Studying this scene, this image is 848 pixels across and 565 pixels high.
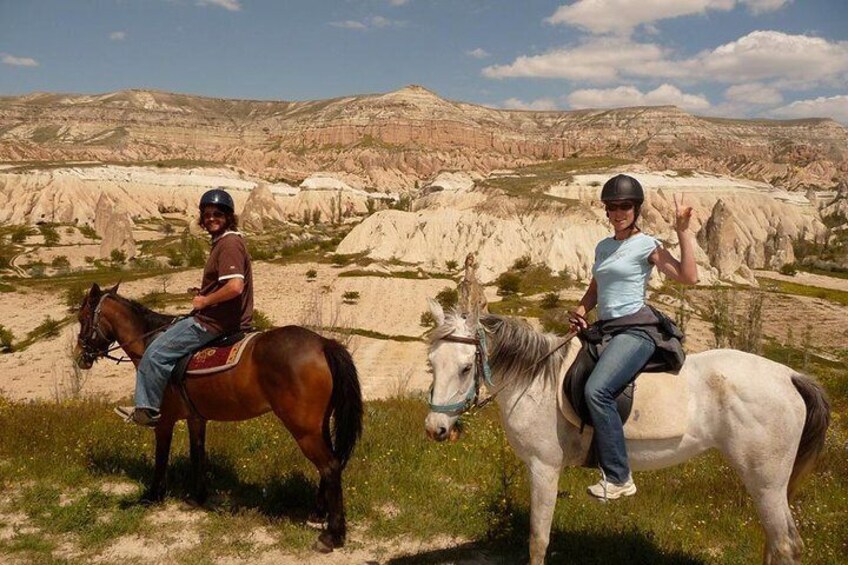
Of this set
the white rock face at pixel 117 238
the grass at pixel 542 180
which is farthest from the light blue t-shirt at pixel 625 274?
the white rock face at pixel 117 238

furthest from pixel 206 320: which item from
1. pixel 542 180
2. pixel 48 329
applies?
pixel 542 180

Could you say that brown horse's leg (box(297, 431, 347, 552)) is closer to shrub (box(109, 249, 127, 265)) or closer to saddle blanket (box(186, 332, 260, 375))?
saddle blanket (box(186, 332, 260, 375))

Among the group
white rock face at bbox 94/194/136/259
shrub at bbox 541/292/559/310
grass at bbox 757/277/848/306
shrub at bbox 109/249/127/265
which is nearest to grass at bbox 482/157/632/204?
grass at bbox 757/277/848/306

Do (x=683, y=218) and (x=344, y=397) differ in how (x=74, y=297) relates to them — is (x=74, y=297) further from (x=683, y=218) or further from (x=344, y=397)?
(x=683, y=218)

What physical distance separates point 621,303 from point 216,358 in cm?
428

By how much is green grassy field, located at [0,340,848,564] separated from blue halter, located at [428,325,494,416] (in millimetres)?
2125

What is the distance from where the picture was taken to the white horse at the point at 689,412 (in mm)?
4312

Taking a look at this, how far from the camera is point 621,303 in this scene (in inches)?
178

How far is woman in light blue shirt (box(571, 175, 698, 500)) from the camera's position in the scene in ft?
14.1

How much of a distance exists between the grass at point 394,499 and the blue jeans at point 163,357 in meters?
1.39

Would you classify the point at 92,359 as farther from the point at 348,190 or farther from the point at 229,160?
the point at 229,160

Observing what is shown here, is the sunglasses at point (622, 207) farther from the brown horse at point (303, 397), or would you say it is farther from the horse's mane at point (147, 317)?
the horse's mane at point (147, 317)

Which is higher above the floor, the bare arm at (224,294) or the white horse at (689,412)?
the bare arm at (224,294)

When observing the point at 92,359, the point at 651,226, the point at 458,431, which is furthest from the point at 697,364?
the point at 651,226
